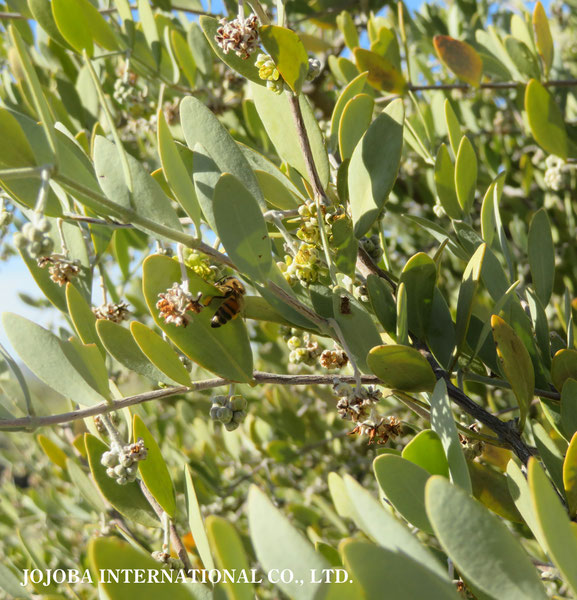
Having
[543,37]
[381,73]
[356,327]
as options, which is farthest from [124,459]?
[543,37]

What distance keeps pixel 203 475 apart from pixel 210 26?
1.85m

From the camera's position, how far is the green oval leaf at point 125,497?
1288 mm

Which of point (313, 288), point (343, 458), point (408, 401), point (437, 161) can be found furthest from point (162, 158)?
point (343, 458)

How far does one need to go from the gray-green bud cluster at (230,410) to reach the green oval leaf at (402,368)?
0.29m

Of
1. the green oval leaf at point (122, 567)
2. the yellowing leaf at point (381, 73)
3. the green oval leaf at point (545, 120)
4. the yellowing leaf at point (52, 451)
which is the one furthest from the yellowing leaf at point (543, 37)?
the yellowing leaf at point (52, 451)

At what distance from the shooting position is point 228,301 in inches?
41.1

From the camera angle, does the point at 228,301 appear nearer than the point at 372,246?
Yes

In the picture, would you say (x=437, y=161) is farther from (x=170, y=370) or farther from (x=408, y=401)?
(x=170, y=370)

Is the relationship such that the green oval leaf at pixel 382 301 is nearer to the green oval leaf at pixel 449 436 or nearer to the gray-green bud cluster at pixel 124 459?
the green oval leaf at pixel 449 436

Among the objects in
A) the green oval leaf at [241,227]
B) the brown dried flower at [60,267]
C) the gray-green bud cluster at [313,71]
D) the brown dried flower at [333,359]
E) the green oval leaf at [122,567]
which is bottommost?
the brown dried flower at [333,359]

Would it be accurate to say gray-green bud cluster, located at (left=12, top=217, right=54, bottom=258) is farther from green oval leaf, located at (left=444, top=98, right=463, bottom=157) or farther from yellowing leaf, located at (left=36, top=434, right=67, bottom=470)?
yellowing leaf, located at (left=36, top=434, right=67, bottom=470)

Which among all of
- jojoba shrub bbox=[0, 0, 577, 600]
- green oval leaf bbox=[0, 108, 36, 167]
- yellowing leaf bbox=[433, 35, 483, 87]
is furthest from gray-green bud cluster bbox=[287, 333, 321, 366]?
yellowing leaf bbox=[433, 35, 483, 87]

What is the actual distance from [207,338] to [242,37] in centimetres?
54

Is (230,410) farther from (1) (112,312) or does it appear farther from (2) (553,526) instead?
(2) (553,526)
